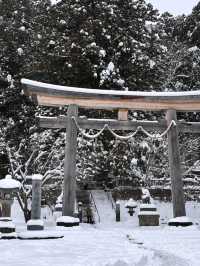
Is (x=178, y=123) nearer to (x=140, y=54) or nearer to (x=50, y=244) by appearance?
(x=50, y=244)

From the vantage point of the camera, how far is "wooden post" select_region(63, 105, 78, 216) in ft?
38.8

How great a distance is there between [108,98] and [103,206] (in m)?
7.74

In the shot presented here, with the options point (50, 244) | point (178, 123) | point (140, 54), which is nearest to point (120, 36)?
point (140, 54)

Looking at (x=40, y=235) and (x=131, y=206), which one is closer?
(x=40, y=235)

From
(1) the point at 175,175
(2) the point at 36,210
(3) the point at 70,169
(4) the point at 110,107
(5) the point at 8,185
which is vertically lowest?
(2) the point at 36,210

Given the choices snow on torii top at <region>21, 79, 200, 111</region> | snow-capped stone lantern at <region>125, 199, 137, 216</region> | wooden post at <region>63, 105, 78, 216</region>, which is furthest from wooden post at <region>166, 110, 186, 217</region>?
snow-capped stone lantern at <region>125, 199, 137, 216</region>

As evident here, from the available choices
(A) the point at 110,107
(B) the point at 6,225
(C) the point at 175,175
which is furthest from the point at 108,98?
(B) the point at 6,225

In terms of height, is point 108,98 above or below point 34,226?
above

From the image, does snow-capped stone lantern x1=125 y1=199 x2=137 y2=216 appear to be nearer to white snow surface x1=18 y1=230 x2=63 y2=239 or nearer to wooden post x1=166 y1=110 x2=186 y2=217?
wooden post x1=166 y1=110 x2=186 y2=217

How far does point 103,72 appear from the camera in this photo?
21031 mm

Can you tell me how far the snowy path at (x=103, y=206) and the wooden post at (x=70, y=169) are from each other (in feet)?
19.4

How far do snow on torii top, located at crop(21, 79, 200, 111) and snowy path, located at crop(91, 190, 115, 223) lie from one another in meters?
6.51

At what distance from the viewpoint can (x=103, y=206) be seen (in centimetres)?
1889

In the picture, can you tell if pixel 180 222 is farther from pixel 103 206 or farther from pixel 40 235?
pixel 103 206
